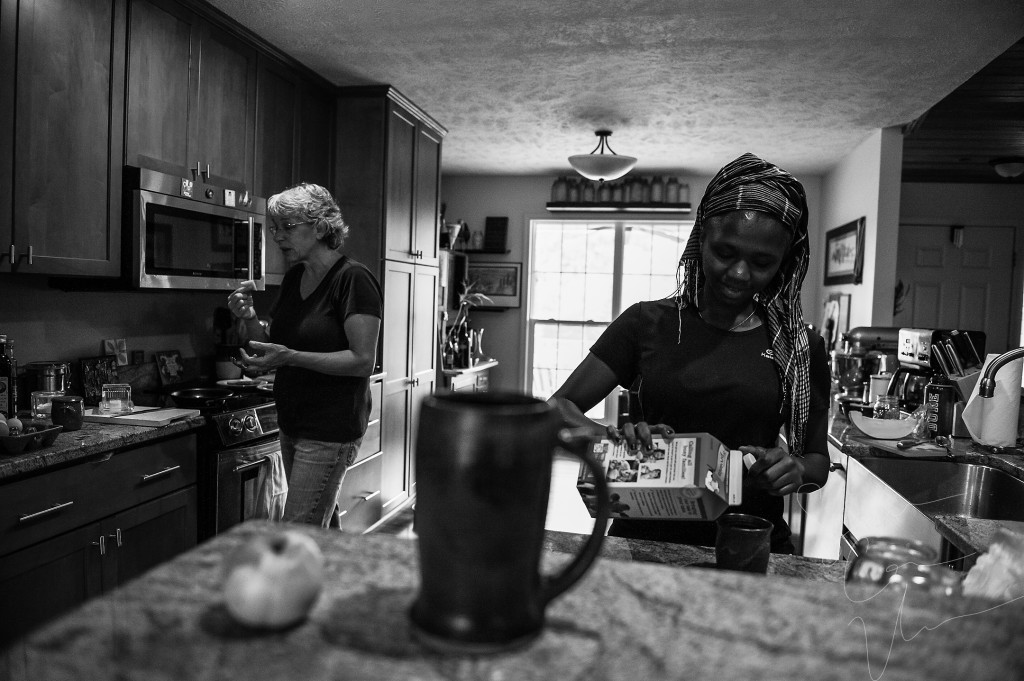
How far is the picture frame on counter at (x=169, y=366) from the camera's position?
3.31m

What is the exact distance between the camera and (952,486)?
95.2 inches

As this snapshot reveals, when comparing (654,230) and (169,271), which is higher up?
(654,230)

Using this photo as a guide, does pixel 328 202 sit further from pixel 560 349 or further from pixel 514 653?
pixel 560 349

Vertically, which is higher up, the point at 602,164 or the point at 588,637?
the point at 602,164

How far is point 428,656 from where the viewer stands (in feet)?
1.67

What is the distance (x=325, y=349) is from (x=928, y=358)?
2.39 m

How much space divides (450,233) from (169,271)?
3597mm

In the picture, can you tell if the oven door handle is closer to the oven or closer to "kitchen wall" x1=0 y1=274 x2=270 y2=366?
the oven

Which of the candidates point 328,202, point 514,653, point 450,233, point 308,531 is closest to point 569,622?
point 514,653

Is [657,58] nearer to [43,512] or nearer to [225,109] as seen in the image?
[225,109]

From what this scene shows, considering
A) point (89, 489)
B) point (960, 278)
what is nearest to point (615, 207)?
point (960, 278)

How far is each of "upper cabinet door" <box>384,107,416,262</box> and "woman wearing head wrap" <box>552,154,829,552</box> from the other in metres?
2.97

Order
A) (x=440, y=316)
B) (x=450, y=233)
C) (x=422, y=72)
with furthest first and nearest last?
(x=450, y=233)
(x=440, y=316)
(x=422, y=72)

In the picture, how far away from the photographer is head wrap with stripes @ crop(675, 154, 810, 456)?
125 centimetres
